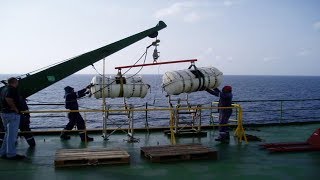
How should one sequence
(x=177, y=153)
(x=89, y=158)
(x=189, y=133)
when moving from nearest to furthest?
(x=89, y=158) < (x=177, y=153) < (x=189, y=133)

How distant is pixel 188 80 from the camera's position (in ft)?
37.3

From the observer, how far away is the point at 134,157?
9.14 metres

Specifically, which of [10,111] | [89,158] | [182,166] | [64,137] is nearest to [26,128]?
[64,137]

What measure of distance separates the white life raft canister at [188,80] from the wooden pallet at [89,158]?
3.26 m

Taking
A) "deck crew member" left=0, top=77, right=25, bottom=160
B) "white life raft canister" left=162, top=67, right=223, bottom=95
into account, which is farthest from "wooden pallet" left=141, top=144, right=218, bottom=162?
"deck crew member" left=0, top=77, right=25, bottom=160

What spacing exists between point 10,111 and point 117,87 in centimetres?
363

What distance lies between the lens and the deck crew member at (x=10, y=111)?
8422 mm

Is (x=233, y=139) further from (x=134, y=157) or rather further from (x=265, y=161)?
(x=134, y=157)

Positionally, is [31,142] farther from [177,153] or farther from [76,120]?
[177,153]

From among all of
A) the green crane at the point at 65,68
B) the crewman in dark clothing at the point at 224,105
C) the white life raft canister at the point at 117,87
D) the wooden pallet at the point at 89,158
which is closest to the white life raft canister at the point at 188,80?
the crewman in dark clothing at the point at 224,105

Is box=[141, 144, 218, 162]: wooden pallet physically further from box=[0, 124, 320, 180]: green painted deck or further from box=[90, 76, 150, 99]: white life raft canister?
box=[90, 76, 150, 99]: white life raft canister

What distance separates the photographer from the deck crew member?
27.6 ft

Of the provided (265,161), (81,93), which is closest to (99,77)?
(81,93)

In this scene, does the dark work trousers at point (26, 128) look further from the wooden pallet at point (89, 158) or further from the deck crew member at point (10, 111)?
the wooden pallet at point (89, 158)
